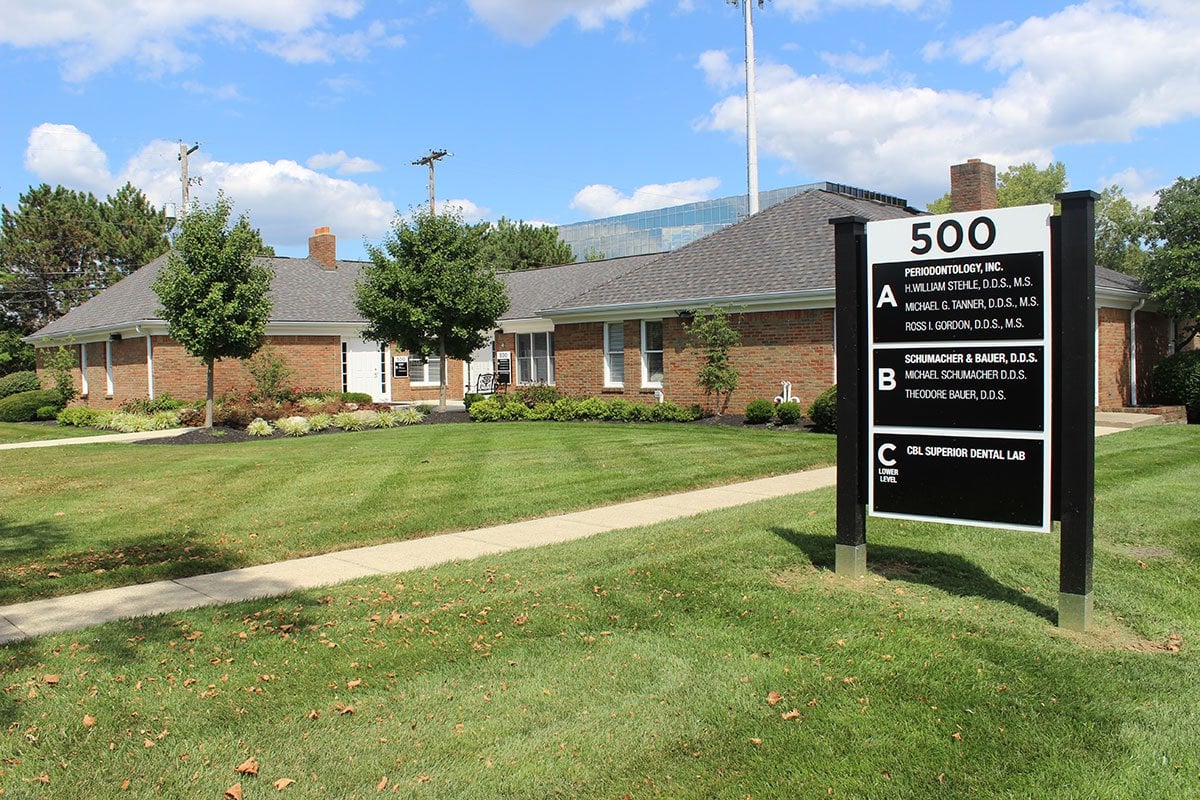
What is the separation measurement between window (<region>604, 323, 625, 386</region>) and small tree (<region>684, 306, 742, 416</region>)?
350 centimetres

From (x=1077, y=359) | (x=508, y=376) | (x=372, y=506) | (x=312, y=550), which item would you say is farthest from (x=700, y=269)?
(x=1077, y=359)

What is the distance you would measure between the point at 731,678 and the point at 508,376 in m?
28.7

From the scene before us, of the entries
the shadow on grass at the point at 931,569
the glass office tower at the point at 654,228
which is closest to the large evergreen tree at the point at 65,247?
the shadow on grass at the point at 931,569

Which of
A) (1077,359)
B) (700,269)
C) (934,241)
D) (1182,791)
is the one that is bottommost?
(1182,791)

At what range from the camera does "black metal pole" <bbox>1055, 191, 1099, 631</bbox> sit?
537 centimetres

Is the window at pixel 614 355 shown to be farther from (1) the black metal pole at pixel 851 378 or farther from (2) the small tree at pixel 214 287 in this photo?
(1) the black metal pole at pixel 851 378

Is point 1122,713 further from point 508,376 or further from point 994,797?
point 508,376

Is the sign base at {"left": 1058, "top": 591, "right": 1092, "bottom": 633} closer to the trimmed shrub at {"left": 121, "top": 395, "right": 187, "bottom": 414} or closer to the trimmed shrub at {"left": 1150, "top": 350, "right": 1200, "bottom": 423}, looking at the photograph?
the trimmed shrub at {"left": 1150, "top": 350, "right": 1200, "bottom": 423}

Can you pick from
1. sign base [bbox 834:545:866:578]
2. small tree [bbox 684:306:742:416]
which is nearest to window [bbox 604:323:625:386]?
small tree [bbox 684:306:742:416]

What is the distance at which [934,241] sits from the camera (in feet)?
19.6

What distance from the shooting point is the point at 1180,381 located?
848 inches

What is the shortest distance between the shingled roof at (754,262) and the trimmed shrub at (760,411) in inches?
97.5

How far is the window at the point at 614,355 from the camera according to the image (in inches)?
954

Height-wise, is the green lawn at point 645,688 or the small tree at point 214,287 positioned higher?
the small tree at point 214,287
